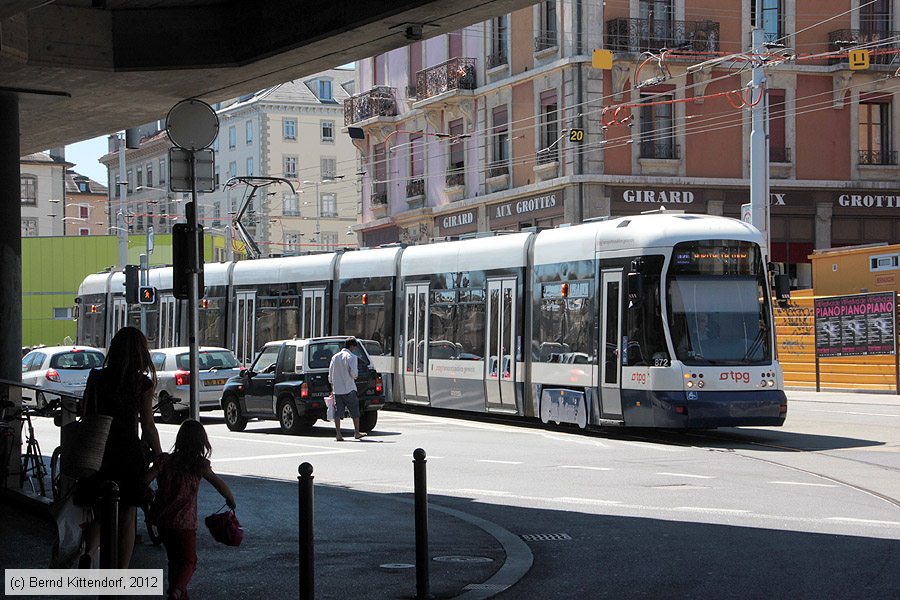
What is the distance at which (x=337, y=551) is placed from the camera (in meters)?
10.8

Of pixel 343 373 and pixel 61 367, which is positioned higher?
pixel 343 373

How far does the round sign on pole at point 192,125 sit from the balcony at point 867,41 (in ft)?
108

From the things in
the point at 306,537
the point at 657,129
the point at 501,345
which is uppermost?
the point at 657,129

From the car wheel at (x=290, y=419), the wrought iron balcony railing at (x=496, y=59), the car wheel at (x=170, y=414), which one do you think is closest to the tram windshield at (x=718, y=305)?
the car wheel at (x=290, y=419)

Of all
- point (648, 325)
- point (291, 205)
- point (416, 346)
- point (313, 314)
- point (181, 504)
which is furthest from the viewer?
point (291, 205)

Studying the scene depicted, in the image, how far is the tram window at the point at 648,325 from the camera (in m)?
20.1

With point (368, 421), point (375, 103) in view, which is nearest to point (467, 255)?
point (368, 421)

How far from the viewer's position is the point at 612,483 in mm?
15391

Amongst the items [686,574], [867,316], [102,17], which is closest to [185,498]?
[686,574]

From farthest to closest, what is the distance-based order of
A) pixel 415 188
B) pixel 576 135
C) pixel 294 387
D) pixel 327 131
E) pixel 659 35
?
pixel 327 131, pixel 415 188, pixel 659 35, pixel 576 135, pixel 294 387

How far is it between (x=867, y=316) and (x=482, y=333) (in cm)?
1044

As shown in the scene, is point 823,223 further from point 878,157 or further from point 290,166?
point 290,166

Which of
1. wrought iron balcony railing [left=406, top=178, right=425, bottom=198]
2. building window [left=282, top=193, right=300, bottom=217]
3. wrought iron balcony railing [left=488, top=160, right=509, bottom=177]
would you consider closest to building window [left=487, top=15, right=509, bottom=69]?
wrought iron balcony railing [left=488, top=160, right=509, bottom=177]

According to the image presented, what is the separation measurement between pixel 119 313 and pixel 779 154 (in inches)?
809
